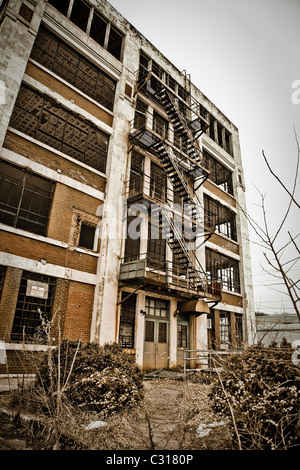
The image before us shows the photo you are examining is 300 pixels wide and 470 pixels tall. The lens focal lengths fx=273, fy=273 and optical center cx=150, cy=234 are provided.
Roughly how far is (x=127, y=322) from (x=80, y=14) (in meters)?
16.9

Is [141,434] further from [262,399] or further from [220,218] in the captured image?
[220,218]

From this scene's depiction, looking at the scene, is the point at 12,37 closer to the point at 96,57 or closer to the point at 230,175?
the point at 96,57

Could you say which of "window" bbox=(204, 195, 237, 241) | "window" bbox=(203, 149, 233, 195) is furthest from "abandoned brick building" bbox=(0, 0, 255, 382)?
"window" bbox=(203, 149, 233, 195)

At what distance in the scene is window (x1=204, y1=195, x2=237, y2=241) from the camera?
20250mm

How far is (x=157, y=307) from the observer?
14.5 meters

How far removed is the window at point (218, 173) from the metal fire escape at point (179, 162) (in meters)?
1.91

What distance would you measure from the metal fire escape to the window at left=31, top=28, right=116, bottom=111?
206 centimetres

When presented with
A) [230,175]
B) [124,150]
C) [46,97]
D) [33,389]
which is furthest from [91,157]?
[230,175]

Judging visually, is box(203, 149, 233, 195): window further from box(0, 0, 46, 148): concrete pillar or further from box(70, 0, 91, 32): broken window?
box(0, 0, 46, 148): concrete pillar

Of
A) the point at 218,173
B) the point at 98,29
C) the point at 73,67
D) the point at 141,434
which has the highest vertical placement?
the point at 98,29

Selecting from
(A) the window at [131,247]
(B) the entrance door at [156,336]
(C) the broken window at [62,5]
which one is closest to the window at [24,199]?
(A) the window at [131,247]

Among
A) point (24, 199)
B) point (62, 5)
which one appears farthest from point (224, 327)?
point (62, 5)

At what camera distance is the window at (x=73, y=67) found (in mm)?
12891

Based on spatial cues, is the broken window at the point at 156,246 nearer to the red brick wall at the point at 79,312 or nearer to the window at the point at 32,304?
the red brick wall at the point at 79,312
